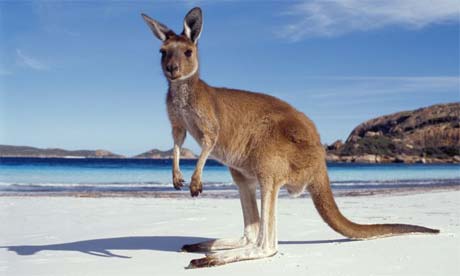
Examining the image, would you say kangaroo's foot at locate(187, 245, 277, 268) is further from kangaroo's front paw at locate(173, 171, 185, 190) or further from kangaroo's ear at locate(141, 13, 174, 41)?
kangaroo's ear at locate(141, 13, 174, 41)

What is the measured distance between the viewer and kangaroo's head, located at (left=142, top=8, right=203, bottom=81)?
3963 millimetres

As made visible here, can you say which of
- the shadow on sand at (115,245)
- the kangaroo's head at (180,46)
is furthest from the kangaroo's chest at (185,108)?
the shadow on sand at (115,245)

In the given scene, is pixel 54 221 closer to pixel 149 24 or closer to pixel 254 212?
pixel 254 212

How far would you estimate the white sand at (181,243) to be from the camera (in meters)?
3.93

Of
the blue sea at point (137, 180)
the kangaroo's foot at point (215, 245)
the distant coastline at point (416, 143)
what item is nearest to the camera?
the kangaroo's foot at point (215, 245)

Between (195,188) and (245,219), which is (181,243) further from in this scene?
(195,188)

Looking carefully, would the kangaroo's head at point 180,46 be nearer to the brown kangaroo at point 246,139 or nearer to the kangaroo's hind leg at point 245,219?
the brown kangaroo at point 246,139

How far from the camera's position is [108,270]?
394 cm

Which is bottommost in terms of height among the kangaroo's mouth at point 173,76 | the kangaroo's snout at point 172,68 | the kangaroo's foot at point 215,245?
the kangaroo's foot at point 215,245

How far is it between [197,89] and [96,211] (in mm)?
4746

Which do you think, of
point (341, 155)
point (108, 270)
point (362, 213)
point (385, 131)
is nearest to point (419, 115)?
point (385, 131)

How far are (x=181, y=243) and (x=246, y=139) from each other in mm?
1475

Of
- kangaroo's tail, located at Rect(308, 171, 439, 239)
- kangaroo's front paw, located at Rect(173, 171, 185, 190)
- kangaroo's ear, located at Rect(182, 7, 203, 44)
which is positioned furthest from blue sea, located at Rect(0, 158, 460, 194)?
kangaroo's ear, located at Rect(182, 7, 203, 44)

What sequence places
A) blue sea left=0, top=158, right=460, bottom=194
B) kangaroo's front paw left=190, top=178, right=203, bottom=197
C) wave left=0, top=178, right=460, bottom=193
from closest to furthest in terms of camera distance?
1. kangaroo's front paw left=190, top=178, right=203, bottom=197
2. wave left=0, top=178, right=460, bottom=193
3. blue sea left=0, top=158, right=460, bottom=194
